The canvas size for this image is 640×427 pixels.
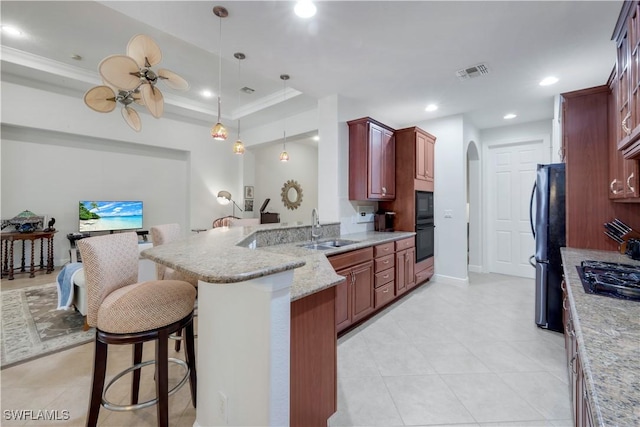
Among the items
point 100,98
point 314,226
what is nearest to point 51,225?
point 100,98

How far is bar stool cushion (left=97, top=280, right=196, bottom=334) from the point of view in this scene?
1288 mm

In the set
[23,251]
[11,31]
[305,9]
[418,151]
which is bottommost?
[23,251]

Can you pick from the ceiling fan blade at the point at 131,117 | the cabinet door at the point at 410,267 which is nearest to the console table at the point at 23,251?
the ceiling fan blade at the point at 131,117

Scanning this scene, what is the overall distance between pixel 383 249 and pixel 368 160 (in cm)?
120

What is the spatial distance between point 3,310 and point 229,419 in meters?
3.81

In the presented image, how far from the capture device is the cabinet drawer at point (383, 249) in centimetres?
306

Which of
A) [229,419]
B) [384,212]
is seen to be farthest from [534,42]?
[229,419]

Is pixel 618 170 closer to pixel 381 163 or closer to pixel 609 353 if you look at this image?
pixel 609 353

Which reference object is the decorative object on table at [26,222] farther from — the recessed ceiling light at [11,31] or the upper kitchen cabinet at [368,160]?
the upper kitchen cabinet at [368,160]

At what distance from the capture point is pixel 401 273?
11.6ft

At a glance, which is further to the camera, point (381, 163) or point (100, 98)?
point (381, 163)

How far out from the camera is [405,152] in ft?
13.0

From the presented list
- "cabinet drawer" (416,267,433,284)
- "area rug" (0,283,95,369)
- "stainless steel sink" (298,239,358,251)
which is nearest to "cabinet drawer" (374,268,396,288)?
"stainless steel sink" (298,239,358,251)

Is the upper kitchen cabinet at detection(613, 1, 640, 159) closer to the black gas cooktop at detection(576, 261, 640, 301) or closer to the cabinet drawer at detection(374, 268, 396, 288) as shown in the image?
the black gas cooktop at detection(576, 261, 640, 301)
